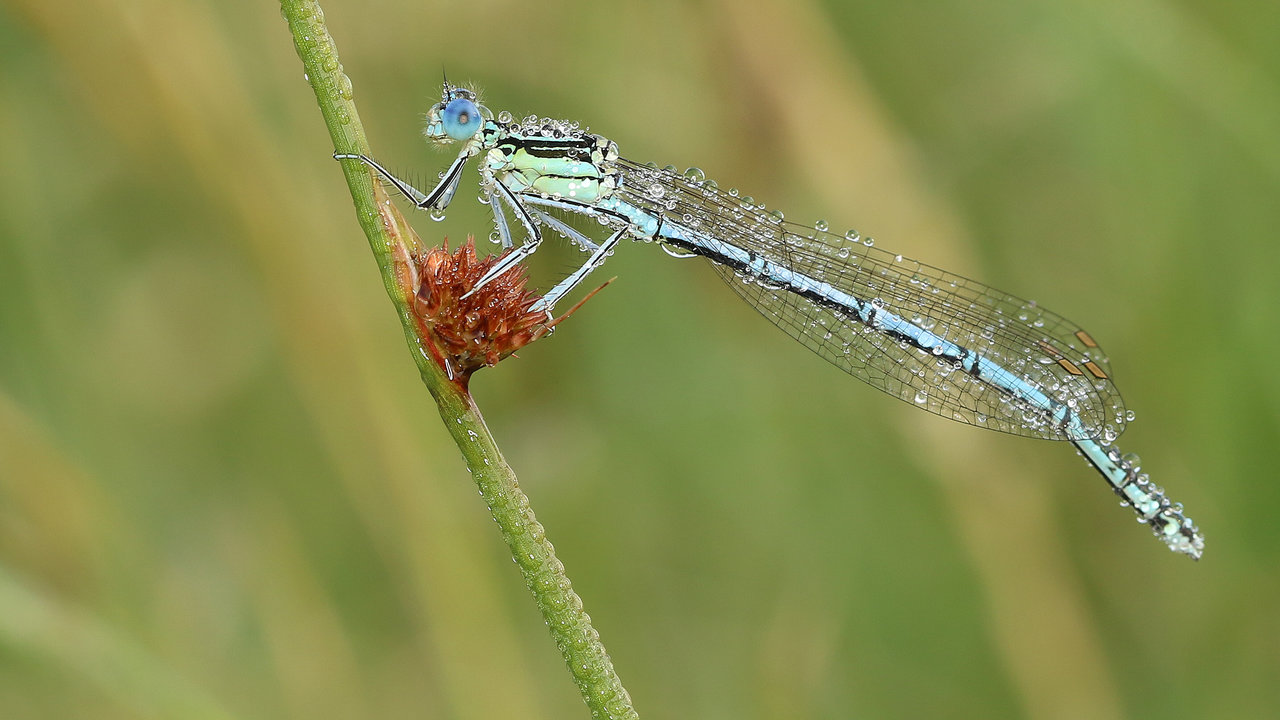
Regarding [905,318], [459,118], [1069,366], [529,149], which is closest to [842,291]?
[905,318]

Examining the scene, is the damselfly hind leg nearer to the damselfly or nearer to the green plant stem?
the damselfly

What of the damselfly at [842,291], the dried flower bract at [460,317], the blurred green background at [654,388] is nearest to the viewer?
the dried flower bract at [460,317]

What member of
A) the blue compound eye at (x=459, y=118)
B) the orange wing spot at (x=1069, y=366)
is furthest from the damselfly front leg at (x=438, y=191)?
the orange wing spot at (x=1069, y=366)

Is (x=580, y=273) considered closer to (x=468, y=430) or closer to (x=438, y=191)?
(x=438, y=191)

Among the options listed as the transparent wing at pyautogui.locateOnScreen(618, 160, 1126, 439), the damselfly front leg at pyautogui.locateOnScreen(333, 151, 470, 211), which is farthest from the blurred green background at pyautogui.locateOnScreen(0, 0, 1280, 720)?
the damselfly front leg at pyautogui.locateOnScreen(333, 151, 470, 211)

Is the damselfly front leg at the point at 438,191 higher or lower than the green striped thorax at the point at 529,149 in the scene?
lower

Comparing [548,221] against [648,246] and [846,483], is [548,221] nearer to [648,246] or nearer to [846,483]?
[648,246]

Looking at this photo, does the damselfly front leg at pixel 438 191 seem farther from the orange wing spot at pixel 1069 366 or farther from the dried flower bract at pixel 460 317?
the orange wing spot at pixel 1069 366
